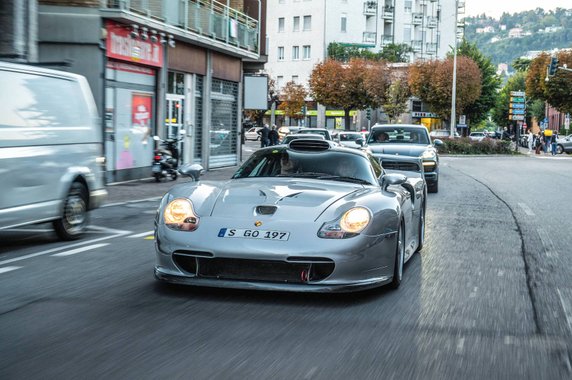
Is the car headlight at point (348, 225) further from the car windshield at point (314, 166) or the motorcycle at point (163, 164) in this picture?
the motorcycle at point (163, 164)

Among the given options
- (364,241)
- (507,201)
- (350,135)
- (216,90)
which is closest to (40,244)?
(364,241)

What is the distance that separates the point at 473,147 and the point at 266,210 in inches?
2048

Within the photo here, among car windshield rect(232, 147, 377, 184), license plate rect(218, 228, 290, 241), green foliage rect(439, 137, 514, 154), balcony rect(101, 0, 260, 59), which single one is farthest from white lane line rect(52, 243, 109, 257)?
green foliage rect(439, 137, 514, 154)

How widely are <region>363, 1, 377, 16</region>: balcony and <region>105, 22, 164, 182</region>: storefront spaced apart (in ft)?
236

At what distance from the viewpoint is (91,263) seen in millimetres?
8375

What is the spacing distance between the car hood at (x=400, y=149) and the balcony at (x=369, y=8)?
249 feet

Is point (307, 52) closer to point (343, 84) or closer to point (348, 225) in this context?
point (343, 84)

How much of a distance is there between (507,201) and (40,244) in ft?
35.2

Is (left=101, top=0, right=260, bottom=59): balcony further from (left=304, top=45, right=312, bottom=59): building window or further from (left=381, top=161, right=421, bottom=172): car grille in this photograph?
(left=304, top=45, right=312, bottom=59): building window

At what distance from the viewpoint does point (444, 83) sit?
252ft

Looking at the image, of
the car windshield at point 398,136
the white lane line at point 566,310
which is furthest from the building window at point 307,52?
the white lane line at point 566,310

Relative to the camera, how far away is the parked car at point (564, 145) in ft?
219

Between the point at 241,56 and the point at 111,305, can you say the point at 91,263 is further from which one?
the point at 241,56

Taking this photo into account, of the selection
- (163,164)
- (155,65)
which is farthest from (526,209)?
(155,65)
